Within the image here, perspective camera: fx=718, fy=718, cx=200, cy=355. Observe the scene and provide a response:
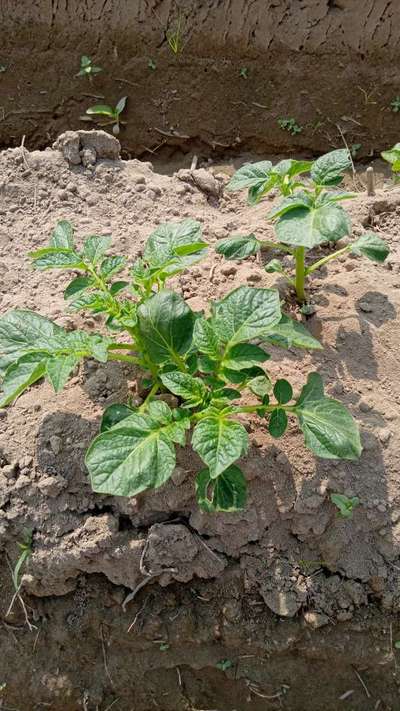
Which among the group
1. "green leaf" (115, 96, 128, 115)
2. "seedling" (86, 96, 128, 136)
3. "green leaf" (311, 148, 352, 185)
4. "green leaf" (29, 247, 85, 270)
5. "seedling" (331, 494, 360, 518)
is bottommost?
"seedling" (331, 494, 360, 518)

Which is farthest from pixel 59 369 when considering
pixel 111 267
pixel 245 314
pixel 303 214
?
pixel 303 214

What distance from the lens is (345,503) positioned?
2135mm

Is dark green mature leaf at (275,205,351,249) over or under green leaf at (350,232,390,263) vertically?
over

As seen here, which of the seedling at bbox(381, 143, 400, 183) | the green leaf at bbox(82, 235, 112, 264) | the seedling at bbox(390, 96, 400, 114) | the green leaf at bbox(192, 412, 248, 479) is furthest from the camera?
the seedling at bbox(390, 96, 400, 114)

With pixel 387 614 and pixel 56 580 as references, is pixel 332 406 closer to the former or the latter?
pixel 387 614

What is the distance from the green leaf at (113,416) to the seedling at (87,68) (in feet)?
8.99

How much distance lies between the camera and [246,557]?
7.37 ft

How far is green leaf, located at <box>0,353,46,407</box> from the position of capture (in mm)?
2008

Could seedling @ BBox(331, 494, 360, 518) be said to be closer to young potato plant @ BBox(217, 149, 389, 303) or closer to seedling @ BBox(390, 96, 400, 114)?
young potato plant @ BBox(217, 149, 389, 303)

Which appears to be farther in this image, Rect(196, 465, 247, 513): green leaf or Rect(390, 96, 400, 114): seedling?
Rect(390, 96, 400, 114): seedling

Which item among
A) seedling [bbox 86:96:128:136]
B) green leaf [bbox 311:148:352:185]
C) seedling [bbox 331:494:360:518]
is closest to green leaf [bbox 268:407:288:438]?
seedling [bbox 331:494:360:518]

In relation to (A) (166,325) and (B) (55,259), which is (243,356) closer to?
(A) (166,325)

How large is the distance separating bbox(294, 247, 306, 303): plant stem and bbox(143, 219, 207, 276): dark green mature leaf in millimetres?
341

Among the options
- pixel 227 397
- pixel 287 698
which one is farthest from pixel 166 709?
pixel 227 397
